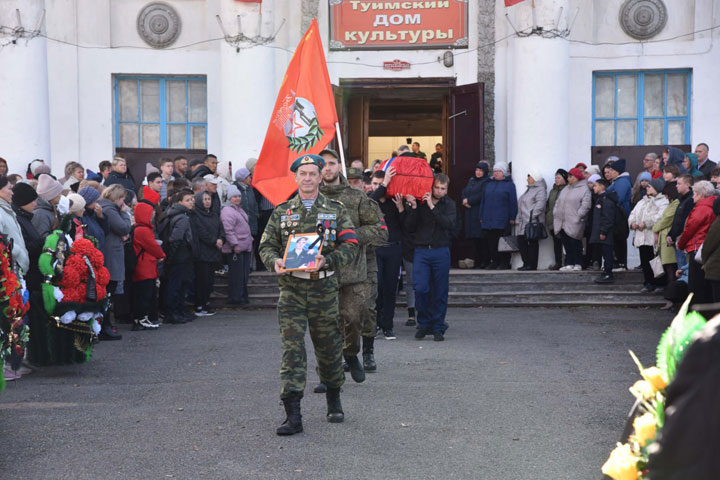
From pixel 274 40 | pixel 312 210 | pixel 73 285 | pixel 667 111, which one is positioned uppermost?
pixel 274 40

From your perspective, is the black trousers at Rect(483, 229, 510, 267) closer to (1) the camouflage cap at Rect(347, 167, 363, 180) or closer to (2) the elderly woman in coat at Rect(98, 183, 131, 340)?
(2) the elderly woman in coat at Rect(98, 183, 131, 340)

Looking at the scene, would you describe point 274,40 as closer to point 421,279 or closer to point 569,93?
point 569,93

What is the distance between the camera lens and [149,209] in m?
13.0

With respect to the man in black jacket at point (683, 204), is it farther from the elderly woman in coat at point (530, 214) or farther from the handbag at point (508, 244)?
the handbag at point (508, 244)

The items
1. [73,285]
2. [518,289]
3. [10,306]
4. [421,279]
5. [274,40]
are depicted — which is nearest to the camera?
[10,306]

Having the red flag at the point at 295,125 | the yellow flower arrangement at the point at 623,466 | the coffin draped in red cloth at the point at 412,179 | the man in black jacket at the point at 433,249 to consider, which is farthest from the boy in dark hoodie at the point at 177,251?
the yellow flower arrangement at the point at 623,466

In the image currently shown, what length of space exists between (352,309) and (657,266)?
7.32 m

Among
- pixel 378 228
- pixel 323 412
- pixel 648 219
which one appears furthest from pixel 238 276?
pixel 323 412

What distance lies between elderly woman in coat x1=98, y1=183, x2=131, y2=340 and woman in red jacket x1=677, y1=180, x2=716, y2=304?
673 cm

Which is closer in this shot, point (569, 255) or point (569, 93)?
point (569, 255)

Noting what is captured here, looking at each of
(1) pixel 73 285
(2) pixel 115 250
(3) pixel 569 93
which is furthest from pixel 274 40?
(1) pixel 73 285

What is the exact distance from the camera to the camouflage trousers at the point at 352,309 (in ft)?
27.9

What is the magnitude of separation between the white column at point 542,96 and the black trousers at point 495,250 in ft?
1.93

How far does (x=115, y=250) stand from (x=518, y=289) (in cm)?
668
